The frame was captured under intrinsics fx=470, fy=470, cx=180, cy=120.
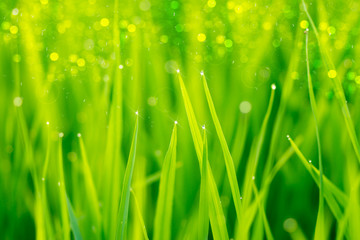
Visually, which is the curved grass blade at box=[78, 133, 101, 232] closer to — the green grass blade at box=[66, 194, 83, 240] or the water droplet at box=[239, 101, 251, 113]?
the green grass blade at box=[66, 194, 83, 240]

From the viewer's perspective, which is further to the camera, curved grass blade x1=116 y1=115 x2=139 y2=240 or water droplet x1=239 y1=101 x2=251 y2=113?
water droplet x1=239 y1=101 x2=251 y2=113

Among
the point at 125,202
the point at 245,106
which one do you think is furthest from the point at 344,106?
the point at 125,202

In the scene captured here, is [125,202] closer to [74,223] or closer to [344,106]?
[74,223]

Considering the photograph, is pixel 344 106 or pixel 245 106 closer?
pixel 344 106

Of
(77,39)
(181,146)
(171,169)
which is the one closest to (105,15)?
(77,39)

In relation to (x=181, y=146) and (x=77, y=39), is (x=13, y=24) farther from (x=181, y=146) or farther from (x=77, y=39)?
(x=181, y=146)

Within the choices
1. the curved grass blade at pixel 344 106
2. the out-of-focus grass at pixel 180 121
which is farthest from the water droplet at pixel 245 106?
the curved grass blade at pixel 344 106

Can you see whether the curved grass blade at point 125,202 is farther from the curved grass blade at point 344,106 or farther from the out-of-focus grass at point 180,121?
the curved grass blade at point 344,106

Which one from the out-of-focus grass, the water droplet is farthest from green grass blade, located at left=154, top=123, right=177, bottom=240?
the water droplet
